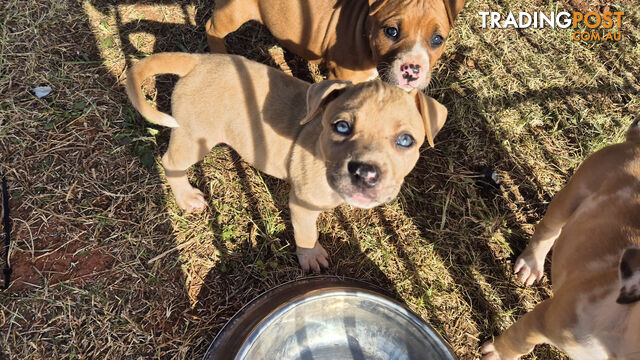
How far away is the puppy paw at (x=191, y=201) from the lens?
4.10 m

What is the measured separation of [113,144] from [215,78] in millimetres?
1660

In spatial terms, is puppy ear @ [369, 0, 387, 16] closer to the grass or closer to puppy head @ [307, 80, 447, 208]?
the grass

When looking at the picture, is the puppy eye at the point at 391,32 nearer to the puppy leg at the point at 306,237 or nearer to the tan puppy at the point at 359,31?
the tan puppy at the point at 359,31

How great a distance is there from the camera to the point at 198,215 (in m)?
4.21

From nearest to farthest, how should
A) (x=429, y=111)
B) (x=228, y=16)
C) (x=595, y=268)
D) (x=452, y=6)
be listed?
1. (x=595, y=268)
2. (x=429, y=111)
3. (x=452, y=6)
4. (x=228, y=16)

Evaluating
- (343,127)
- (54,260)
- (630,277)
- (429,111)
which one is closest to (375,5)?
(429,111)

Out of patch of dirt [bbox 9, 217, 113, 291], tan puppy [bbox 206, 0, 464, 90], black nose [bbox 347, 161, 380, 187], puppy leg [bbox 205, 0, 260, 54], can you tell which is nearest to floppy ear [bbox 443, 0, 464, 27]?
tan puppy [bbox 206, 0, 464, 90]

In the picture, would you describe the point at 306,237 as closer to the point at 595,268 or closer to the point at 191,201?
the point at 191,201

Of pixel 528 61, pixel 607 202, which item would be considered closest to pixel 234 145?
pixel 607 202

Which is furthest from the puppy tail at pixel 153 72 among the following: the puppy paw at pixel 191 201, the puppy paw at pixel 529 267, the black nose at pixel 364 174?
the puppy paw at pixel 529 267

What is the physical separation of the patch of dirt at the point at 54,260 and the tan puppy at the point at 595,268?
349cm

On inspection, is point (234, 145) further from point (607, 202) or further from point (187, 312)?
point (607, 202)

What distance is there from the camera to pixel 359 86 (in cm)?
297

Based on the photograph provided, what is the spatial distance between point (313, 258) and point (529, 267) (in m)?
2.05
